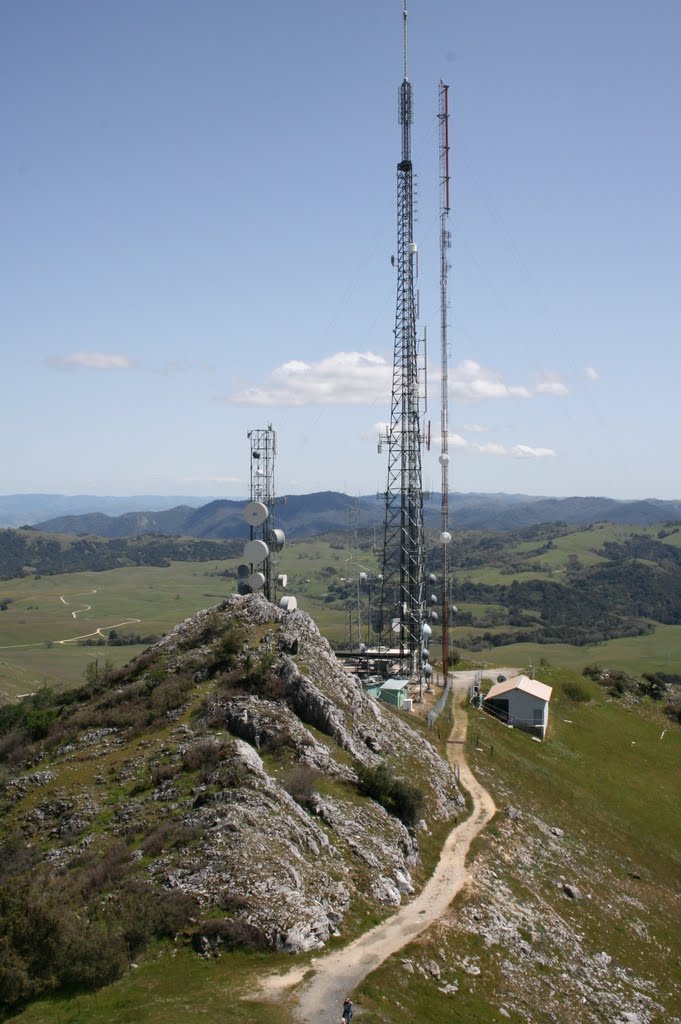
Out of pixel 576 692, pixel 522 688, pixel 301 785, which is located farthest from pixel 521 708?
pixel 301 785

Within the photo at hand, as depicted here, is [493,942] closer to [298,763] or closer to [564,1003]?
[564,1003]

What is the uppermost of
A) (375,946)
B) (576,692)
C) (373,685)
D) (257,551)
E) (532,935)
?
(257,551)

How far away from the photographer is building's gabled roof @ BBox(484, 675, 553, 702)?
78875 mm

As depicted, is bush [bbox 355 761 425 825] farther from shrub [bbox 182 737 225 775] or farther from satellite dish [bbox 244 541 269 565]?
satellite dish [bbox 244 541 269 565]

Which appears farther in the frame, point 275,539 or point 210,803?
point 275,539

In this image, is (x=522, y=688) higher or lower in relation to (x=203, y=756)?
lower

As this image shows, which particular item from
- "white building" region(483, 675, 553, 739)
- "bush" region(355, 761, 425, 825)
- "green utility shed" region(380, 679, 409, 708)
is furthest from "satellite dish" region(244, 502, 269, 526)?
"white building" region(483, 675, 553, 739)

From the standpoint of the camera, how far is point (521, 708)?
78250 mm

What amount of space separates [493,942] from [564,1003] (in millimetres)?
3526

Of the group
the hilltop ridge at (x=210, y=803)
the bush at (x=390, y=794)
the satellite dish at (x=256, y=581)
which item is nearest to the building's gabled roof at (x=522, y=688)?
the hilltop ridge at (x=210, y=803)

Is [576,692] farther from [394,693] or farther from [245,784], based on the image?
[245,784]

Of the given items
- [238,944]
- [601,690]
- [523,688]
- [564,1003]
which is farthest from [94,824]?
[601,690]

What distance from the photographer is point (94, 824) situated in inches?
1387

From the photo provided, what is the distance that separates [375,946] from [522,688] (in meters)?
50.7
